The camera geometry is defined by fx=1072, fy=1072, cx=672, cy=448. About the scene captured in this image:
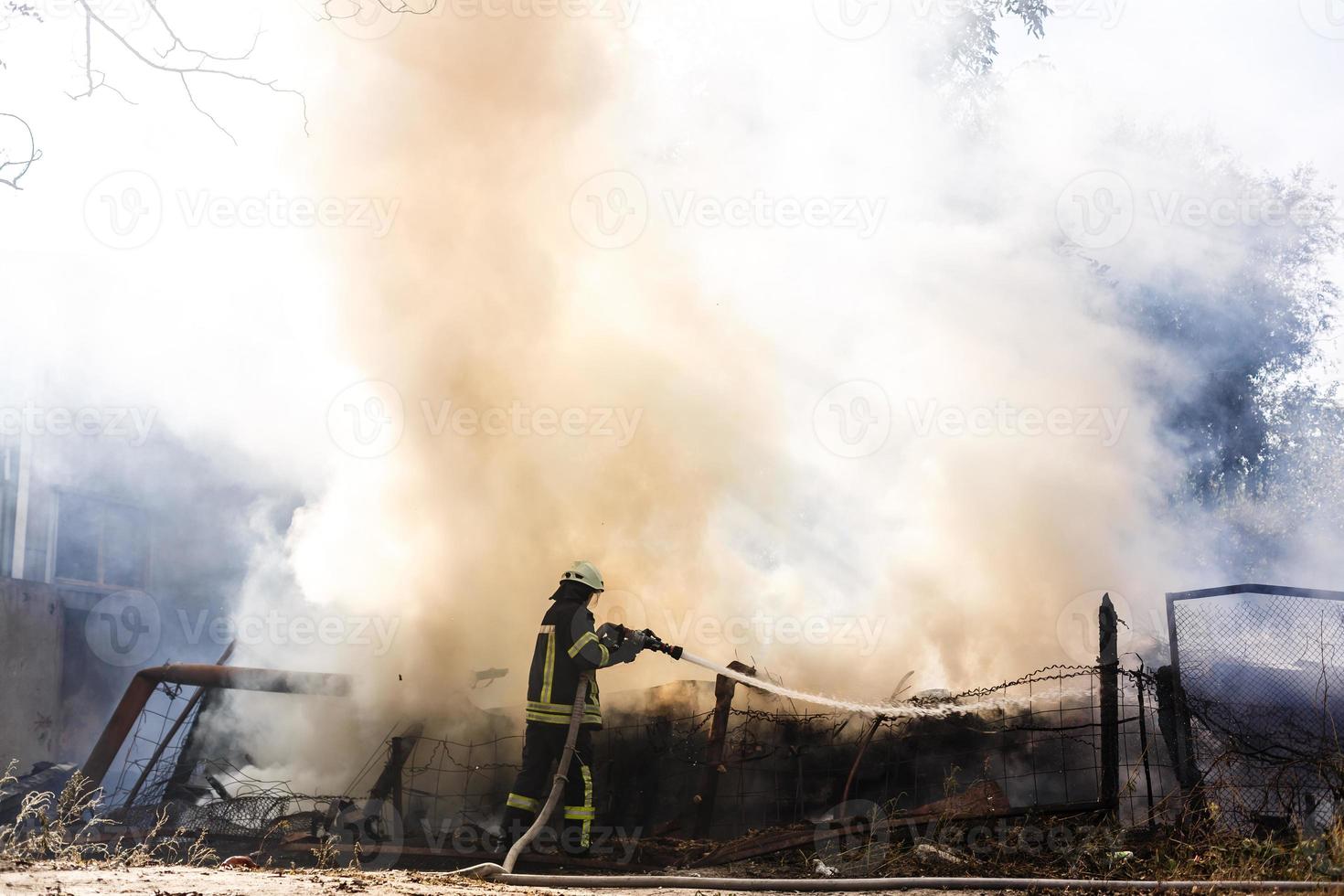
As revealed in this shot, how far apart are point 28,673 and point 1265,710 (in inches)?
512

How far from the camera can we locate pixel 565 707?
25.0ft

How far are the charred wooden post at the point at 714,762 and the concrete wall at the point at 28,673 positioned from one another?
8.47 metres

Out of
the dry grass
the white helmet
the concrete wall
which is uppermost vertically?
the white helmet

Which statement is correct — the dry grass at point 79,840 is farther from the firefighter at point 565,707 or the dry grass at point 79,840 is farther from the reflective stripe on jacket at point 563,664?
the reflective stripe on jacket at point 563,664

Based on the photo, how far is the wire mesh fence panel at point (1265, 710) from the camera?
20.7ft

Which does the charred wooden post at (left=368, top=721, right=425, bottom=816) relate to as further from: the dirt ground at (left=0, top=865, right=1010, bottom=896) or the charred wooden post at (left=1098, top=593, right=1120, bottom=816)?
the charred wooden post at (left=1098, top=593, right=1120, bottom=816)

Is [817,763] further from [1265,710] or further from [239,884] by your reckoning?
[239,884]

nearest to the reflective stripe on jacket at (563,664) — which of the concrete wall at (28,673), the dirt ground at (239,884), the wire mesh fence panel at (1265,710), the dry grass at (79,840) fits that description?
the dirt ground at (239,884)

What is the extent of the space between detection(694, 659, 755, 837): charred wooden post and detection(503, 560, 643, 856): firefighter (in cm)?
89

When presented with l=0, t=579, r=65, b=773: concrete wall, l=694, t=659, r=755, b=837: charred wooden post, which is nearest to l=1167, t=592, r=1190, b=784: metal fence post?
l=694, t=659, r=755, b=837: charred wooden post

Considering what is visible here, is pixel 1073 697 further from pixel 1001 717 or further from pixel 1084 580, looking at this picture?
pixel 1084 580

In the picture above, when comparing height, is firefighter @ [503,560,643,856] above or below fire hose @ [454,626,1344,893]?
above

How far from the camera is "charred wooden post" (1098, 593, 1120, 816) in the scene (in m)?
6.70

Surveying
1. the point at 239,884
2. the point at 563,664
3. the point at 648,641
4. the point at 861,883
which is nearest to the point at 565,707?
the point at 563,664
